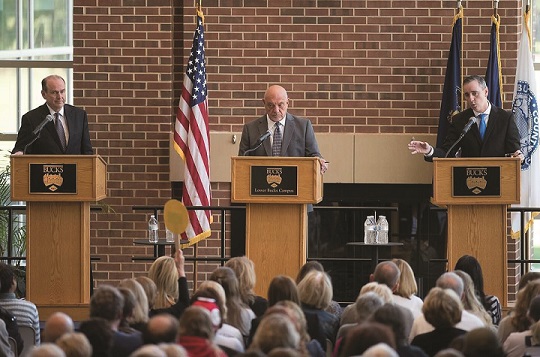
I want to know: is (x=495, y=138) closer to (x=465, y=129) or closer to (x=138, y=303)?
(x=465, y=129)

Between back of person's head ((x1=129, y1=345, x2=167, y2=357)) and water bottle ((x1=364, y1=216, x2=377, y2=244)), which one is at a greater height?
water bottle ((x1=364, y1=216, x2=377, y2=244))

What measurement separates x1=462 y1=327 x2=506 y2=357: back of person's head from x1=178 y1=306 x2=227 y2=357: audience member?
1.15 m

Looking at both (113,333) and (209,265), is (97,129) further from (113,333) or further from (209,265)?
(113,333)

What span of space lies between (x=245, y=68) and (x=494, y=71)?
258 centimetres

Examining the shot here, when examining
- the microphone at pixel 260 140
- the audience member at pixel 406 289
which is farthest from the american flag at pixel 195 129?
the audience member at pixel 406 289

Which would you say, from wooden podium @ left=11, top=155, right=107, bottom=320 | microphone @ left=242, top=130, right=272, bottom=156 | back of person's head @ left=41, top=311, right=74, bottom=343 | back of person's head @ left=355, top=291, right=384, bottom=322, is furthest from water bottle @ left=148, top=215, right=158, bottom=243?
back of person's head @ left=41, top=311, right=74, bottom=343

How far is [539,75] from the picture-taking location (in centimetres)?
1257

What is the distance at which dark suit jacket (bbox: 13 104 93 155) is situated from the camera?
9.41m

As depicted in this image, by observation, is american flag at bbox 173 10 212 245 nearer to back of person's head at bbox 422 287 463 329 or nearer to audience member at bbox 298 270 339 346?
audience member at bbox 298 270 339 346

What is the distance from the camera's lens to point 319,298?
6840 millimetres

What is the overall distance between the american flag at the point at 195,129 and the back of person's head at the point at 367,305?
5.01 metres

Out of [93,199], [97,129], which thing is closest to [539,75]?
[97,129]

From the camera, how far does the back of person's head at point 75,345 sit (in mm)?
4863

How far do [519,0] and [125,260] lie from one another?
4980mm
